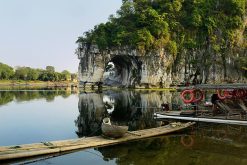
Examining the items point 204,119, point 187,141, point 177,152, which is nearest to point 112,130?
point 177,152

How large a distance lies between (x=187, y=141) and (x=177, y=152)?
2557mm

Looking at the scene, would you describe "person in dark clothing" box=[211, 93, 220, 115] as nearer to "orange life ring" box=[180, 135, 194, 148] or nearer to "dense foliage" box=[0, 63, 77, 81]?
"orange life ring" box=[180, 135, 194, 148]

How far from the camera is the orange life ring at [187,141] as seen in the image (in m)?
16.4

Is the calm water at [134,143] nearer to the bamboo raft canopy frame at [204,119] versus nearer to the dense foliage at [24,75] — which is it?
the bamboo raft canopy frame at [204,119]

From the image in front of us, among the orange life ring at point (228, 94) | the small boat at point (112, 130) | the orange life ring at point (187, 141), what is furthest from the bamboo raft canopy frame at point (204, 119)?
the small boat at point (112, 130)

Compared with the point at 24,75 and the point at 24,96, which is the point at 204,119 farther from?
the point at 24,75

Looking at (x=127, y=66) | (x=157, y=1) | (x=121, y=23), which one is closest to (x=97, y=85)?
(x=127, y=66)

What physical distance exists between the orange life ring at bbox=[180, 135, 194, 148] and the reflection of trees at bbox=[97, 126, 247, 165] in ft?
0.54

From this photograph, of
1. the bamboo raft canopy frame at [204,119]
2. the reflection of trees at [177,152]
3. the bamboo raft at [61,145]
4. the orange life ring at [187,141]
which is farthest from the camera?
the bamboo raft canopy frame at [204,119]

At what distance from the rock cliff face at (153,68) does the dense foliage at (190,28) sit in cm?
86

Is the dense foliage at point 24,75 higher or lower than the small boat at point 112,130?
higher

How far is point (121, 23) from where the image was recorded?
2980 inches

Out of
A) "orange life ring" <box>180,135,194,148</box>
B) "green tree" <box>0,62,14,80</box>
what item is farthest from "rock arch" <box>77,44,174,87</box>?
"orange life ring" <box>180,135,194,148</box>

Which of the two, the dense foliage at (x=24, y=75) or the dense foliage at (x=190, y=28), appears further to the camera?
the dense foliage at (x=24, y=75)
